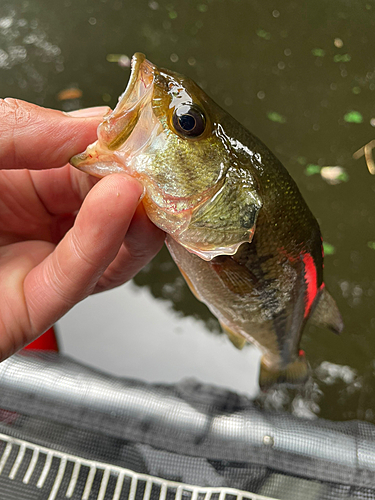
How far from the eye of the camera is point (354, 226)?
7.61ft

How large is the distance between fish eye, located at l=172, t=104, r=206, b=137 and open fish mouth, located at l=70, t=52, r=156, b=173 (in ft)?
0.29

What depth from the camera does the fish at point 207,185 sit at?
90 centimetres

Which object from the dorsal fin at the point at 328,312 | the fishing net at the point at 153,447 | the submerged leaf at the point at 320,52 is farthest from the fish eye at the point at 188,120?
the submerged leaf at the point at 320,52

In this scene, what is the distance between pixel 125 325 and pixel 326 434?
1432 mm

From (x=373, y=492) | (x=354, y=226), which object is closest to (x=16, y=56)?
(x=354, y=226)

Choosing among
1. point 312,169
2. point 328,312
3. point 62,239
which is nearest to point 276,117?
point 312,169

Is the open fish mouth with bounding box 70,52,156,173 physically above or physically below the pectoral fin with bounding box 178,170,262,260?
above

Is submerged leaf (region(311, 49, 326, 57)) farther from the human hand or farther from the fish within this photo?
the human hand

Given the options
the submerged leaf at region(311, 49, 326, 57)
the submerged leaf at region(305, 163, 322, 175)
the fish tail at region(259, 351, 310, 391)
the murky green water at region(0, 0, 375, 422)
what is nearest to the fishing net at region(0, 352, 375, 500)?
the fish tail at region(259, 351, 310, 391)

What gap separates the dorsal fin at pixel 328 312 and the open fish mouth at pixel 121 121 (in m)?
1.03

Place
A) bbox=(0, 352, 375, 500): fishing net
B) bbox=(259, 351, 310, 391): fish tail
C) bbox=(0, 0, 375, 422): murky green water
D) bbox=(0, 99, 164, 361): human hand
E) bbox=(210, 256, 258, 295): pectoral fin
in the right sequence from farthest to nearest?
bbox=(0, 0, 375, 422): murky green water → bbox=(259, 351, 310, 391): fish tail → bbox=(0, 352, 375, 500): fishing net → bbox=(210, 256, 258, 295): pectoral fin → bbox=(0, 99, 164, 361): human hand

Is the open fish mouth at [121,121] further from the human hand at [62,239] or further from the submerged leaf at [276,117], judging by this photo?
the submerged leaf at [276,117]

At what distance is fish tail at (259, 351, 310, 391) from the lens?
5.76ft

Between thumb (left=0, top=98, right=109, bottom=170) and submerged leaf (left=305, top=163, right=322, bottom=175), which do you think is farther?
submerged leaf (left=305, top=163, right=322, bottom=175)
